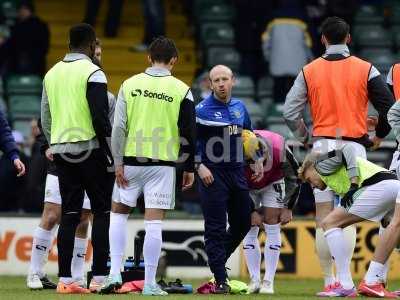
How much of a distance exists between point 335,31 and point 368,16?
1078 centimetres

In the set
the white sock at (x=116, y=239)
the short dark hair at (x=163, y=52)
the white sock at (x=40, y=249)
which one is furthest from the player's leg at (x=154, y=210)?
the white sock at (x=40, y=249)

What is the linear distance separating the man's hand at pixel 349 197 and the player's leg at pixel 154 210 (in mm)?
1549

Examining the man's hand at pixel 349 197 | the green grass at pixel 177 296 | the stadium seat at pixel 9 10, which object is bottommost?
the green grass at pixel 177 296

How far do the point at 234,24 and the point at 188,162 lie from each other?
10962mm

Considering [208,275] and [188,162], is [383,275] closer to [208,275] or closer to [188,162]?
[188,162]

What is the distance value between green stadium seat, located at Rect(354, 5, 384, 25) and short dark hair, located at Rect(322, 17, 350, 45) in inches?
411

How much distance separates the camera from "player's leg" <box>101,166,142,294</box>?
12820 millimetres

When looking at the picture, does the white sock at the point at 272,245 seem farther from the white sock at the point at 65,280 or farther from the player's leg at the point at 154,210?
the white sock at the point at 65,280

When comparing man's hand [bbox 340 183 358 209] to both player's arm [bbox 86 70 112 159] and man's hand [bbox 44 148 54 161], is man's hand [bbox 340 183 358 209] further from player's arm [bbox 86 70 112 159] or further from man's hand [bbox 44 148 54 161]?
man's hand [bbox 44 148 54 161]

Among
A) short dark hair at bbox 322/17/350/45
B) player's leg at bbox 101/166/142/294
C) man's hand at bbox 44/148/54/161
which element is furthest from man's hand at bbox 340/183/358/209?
man's hand at bbox 44/148/54/161

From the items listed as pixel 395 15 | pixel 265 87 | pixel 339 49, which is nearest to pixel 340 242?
pixel 339 49

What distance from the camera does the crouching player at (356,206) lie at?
12695 millimetres

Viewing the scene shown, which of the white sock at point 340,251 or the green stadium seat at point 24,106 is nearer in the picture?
the white sock at point 340,251

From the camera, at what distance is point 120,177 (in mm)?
12867
